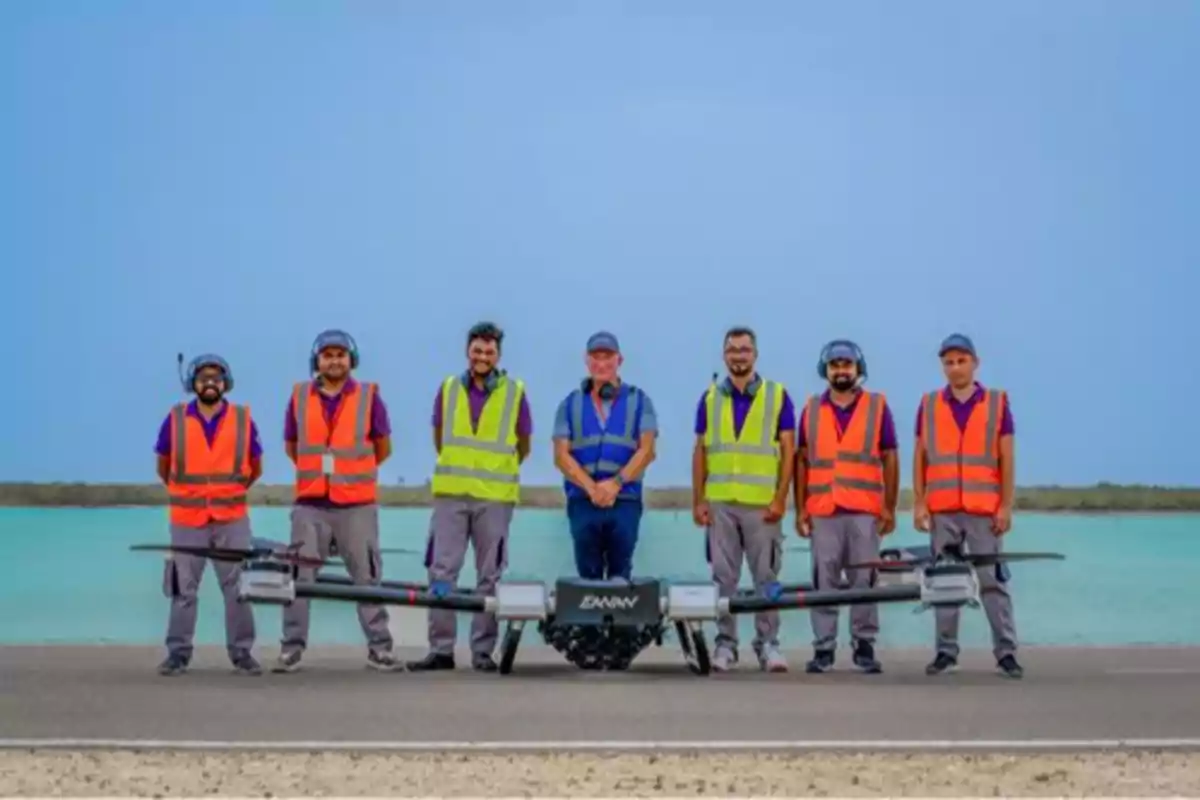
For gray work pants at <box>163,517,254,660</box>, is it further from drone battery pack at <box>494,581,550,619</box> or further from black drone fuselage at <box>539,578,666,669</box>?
black drone fuselage at <box>539,578,666,669</box>

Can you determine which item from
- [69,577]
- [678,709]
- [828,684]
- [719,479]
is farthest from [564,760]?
[69,577]

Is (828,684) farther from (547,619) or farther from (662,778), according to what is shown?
(662,778)

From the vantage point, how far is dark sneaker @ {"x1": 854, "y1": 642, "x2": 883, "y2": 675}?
60.0ft

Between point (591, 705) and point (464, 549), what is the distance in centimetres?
371

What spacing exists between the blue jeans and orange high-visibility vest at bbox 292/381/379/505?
1563 millimetres

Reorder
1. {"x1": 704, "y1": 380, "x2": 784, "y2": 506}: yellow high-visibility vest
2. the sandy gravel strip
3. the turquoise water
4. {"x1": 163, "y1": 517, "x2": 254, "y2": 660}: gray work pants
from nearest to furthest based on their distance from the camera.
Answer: the sandy gravel strip
{"x1": 163, "y1": 517, "x2": 254, "y2": 660}: gray work pants
{"x1": 704, "y1": 380, "x2": 784, "y2": 506}: yellow high-visibility vest
the turquoise water

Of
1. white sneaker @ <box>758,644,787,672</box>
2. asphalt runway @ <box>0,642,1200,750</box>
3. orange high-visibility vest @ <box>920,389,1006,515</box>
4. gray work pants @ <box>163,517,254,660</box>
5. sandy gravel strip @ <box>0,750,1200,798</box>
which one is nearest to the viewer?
sandy gravel strip @ <box>0,750,1200,798</box>

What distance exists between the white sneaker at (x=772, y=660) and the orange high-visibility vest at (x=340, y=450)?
10.4ft

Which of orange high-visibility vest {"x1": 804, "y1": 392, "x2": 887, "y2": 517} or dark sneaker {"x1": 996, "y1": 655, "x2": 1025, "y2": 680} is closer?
dark sneaker {"x1": 996, "y1": 655, "x2": 1025, "y2": 680}

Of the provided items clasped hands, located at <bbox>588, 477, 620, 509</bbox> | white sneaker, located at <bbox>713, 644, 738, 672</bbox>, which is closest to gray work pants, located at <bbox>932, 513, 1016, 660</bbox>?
white sneaker, located at <bbox>713, 644, 738, 672</bbox>

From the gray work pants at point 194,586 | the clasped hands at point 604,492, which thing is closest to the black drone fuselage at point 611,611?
the clasped hands at point 604,492

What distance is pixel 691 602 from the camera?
57.1 feet

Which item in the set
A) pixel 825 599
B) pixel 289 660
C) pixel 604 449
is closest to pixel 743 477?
pixel 604 449

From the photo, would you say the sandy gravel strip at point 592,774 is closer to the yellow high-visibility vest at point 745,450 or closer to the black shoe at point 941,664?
the black shoe at point 941,664
